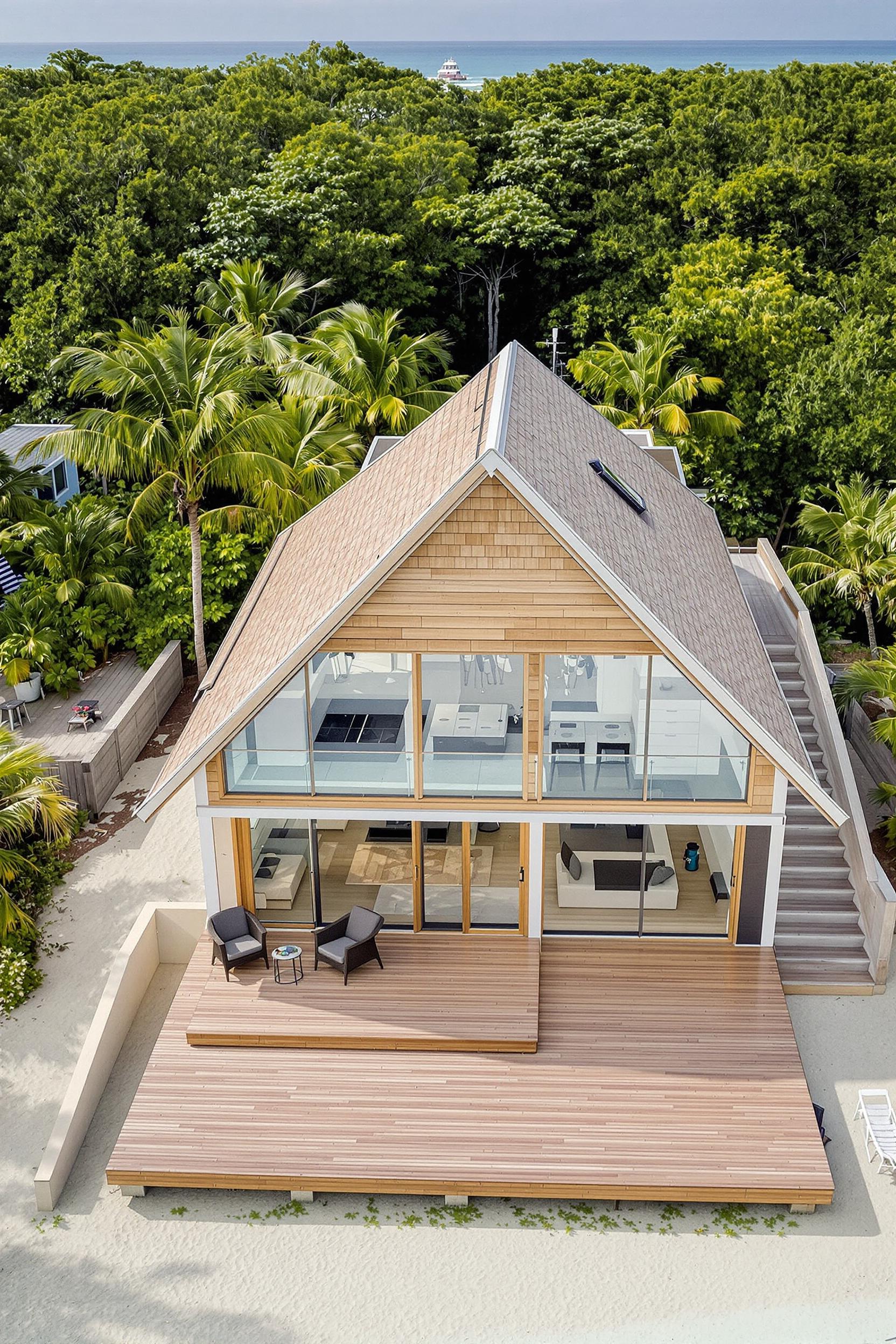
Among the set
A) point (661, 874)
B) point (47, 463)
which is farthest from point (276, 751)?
point (47, 463)

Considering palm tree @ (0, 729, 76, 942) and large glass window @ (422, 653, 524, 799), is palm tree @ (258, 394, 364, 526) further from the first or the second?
large glass window @ (422, 653, 524, 799)

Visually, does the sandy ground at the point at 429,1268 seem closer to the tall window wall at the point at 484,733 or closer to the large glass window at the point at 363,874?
the large glass window at the point at 363,874

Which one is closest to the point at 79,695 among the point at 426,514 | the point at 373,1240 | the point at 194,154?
the point at 426,514

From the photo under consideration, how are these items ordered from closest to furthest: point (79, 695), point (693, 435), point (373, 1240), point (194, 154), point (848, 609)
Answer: point (373, 1240), point (79, 695), point (848, 609), point (693, 435), point (194, 154)

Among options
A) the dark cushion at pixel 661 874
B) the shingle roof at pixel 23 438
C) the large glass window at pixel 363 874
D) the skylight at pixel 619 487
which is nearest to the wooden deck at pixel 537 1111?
the dark cushion at pixel 661 874

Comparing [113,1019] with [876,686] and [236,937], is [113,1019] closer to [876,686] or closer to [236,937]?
[236,937]

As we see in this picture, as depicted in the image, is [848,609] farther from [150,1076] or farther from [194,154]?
[194,154]

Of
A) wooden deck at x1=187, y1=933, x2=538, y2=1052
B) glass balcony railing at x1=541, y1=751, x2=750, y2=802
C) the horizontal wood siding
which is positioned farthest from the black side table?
the horizontal wood siding
